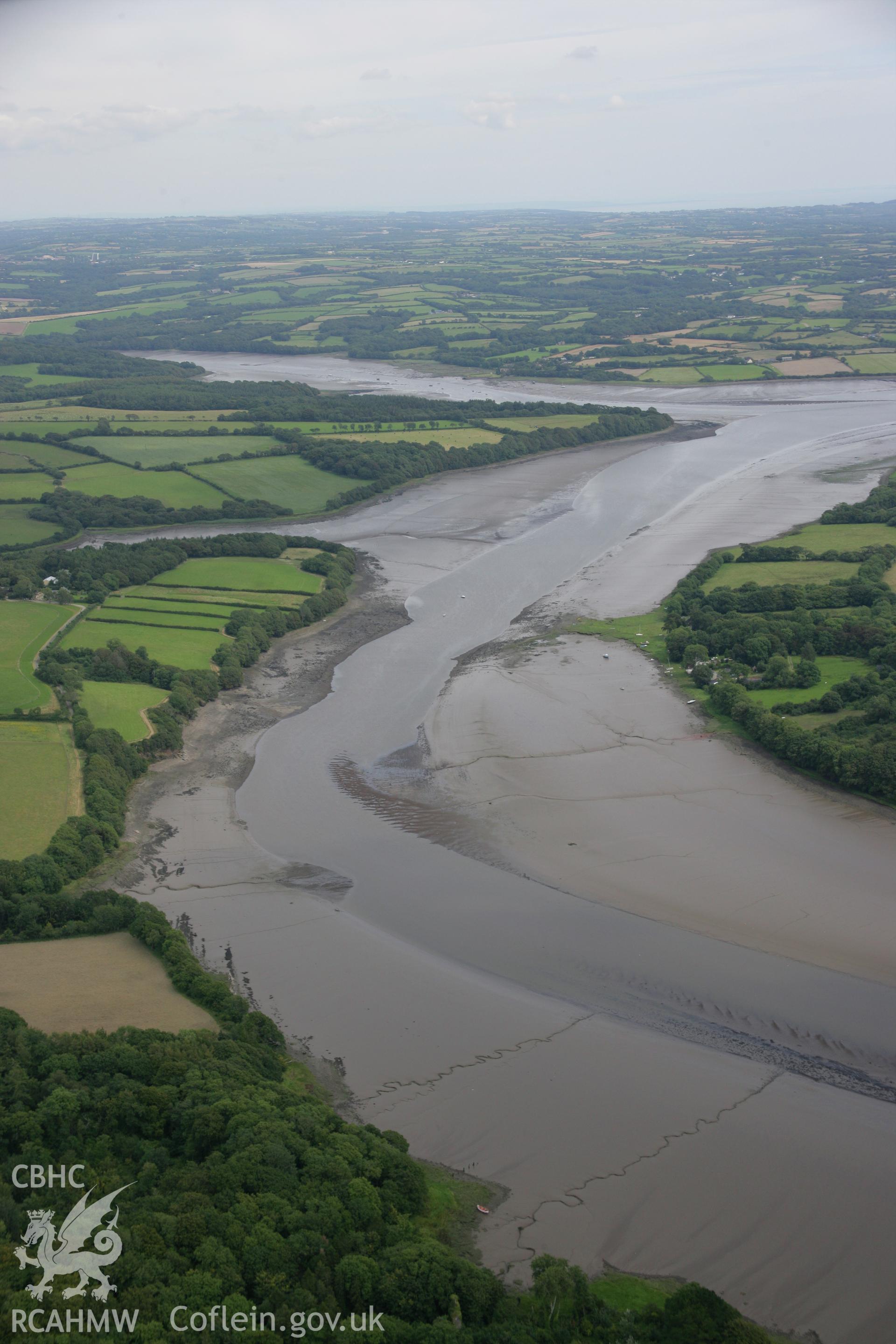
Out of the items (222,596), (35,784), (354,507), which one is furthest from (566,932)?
(354,507)

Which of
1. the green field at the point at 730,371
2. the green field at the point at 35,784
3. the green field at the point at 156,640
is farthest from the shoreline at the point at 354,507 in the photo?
the green field at the point at 35,784

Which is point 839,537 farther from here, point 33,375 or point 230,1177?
point 33,375

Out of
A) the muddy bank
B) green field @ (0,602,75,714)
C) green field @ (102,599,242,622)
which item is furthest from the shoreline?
the muddy bank

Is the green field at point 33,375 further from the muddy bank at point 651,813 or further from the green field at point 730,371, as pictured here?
the muddy bank at point 651,813

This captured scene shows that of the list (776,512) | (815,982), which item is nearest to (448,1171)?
(815,982)

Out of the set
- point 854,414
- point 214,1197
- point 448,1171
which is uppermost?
point 854,414

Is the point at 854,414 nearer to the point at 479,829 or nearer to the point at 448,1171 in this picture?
the point at 479,829

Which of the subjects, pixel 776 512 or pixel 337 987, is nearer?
pixel 337 987
